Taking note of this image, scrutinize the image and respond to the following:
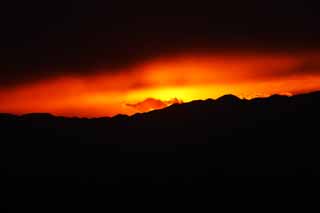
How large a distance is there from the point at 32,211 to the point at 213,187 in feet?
139

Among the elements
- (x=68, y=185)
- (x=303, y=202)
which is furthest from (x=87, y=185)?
(x=303, y=202)

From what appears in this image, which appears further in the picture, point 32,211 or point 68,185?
point 68,185

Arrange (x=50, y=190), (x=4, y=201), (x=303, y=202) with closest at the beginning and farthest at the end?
(x=303, y=202), (x=4, y=201), (x=50, y=190)

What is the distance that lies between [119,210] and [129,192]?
638 inches

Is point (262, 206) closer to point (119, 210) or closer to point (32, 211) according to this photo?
point (119, 210)

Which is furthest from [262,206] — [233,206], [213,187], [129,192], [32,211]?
[32,211]

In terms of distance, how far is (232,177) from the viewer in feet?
640

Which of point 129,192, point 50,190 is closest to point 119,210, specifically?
point 129,192

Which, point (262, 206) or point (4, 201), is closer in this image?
point (262, 206)

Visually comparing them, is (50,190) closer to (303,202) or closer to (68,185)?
(68,185)

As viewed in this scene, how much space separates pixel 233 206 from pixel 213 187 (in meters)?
19.2

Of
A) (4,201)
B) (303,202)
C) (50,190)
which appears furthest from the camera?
(50,190)

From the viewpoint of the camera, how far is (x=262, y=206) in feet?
539

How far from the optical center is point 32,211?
16950 cm
